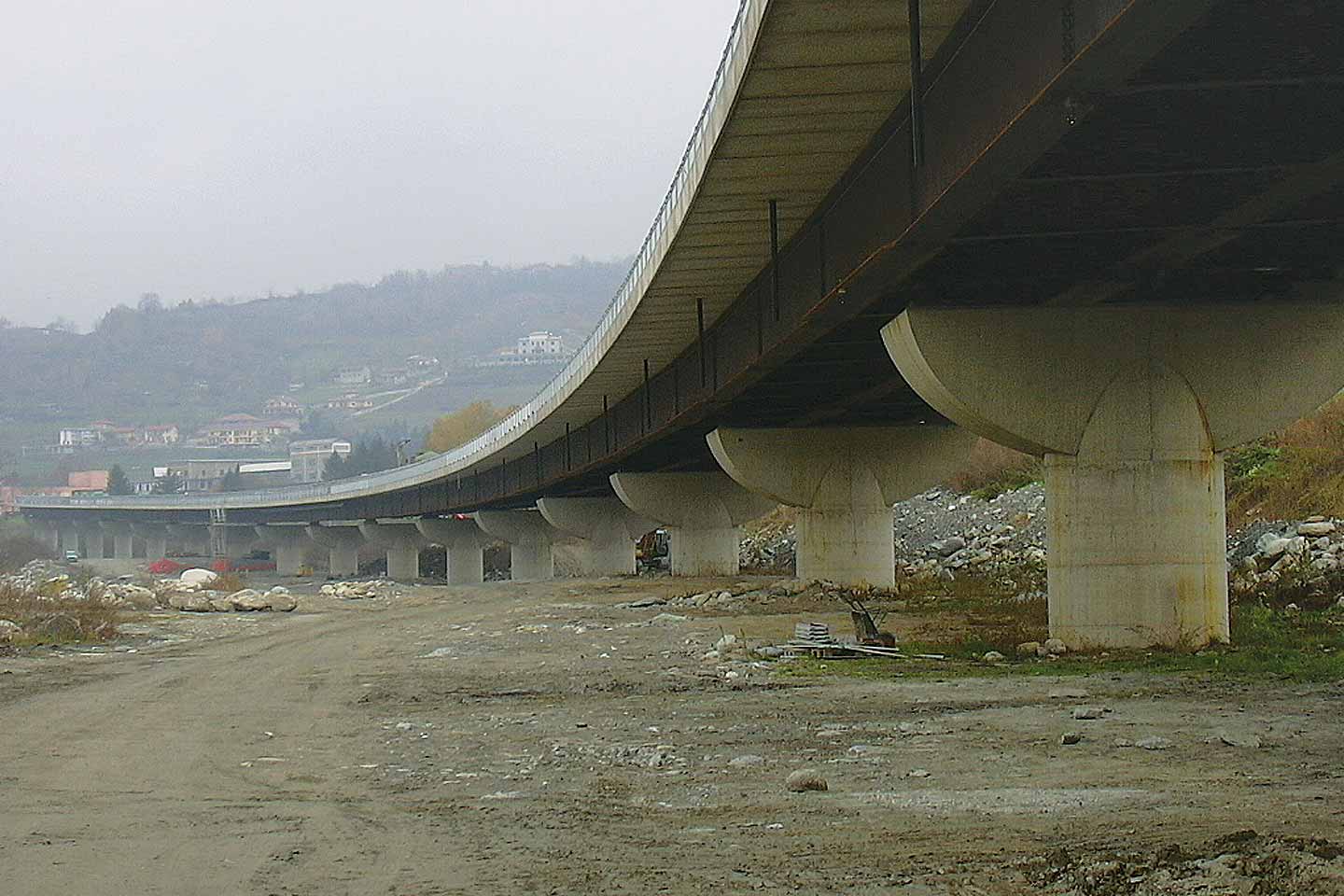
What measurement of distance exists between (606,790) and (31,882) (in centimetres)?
352

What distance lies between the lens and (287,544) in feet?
426

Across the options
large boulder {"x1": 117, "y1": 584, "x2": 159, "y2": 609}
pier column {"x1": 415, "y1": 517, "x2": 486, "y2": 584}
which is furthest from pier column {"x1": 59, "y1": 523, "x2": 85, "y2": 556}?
large boulder {"x1": 117, "y1": 584, "x2": 159, "y2": 609}

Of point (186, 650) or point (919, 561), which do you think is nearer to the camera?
point (186, 650)

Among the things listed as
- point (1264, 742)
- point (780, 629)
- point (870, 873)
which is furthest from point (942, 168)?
point (780, 629)

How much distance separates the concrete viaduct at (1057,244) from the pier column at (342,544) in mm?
84728

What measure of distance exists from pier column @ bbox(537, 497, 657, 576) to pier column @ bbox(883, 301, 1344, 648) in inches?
1965

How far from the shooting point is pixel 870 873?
7.84 metres

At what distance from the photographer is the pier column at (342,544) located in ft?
378

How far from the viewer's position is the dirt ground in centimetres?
803

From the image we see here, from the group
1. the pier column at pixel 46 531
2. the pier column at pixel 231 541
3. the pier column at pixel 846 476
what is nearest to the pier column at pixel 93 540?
the pier column at pixel 46 531

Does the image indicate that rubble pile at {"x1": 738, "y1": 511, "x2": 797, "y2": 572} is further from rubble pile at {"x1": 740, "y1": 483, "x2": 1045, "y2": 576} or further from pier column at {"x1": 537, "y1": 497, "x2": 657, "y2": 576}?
pier column at {"x1": 537, "y1": 497, "x2": 657, "y2": 576}

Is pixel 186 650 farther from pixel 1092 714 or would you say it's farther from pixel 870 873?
pixel 870 873

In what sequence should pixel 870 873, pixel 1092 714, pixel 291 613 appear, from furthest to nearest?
pixel 291 613 < pixel 1092 714 < pixel 870 873

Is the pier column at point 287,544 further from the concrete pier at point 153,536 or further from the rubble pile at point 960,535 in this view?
the rubble pile at point 960,535
